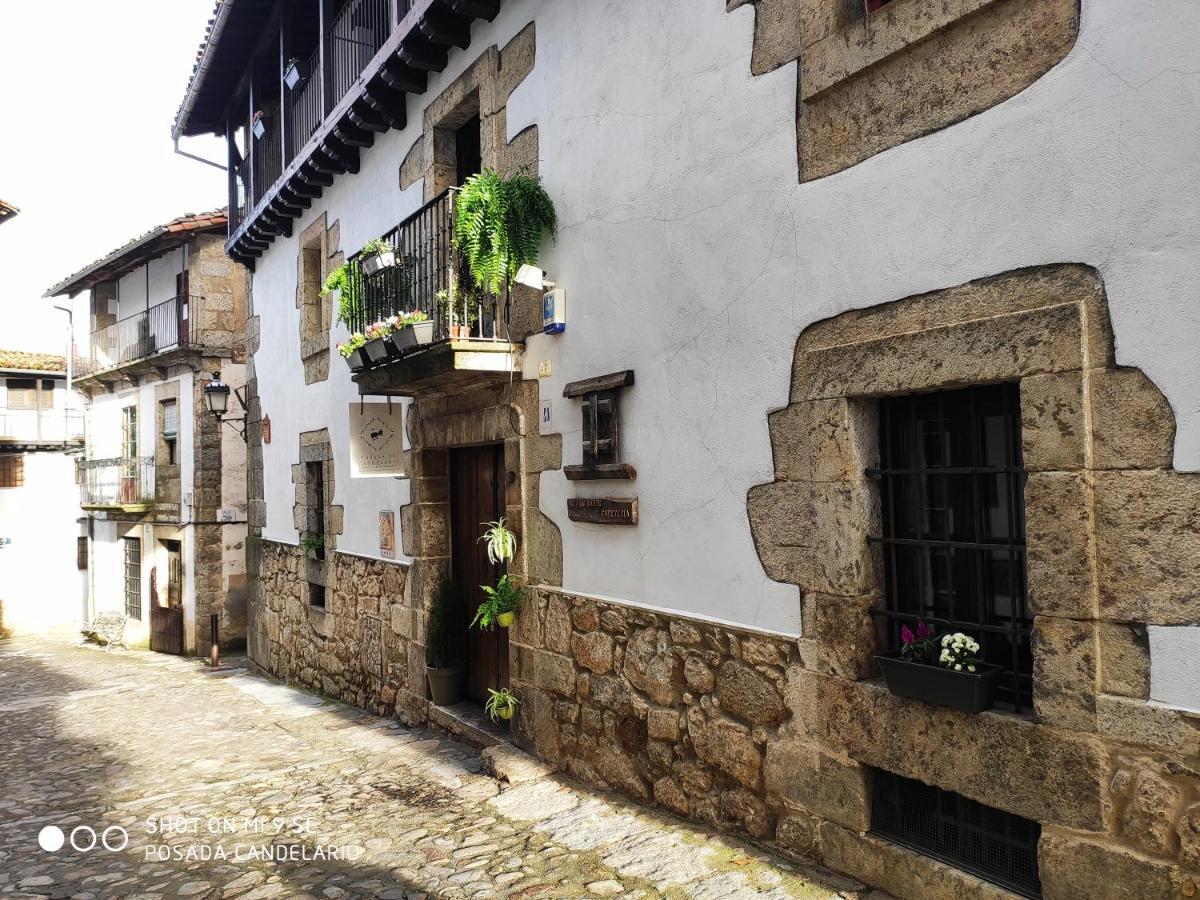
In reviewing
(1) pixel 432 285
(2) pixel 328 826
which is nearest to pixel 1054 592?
(2) pixel 328 826

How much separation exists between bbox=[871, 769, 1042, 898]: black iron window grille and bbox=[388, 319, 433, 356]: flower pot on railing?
3516 mm

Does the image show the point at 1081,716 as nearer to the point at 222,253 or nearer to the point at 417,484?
the point at 417,484

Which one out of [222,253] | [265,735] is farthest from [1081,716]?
[222,253]

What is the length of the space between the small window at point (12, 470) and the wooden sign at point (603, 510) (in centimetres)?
2077

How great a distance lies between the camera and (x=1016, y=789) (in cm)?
280

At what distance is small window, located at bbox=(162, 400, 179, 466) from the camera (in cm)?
1634

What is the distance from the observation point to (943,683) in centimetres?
295

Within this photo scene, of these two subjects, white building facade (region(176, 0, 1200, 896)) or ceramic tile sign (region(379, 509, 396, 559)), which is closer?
white building facade (region(176, 0, 1200, 896))

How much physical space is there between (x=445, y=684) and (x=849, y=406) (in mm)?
4258

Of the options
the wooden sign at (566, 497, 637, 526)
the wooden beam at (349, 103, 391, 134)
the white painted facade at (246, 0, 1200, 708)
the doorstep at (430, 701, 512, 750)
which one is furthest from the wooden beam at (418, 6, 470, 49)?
the doorstep at (430, 701, 512, 750)

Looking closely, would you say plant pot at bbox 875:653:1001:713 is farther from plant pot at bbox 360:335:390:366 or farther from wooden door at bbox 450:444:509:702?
plant pot at bbox 360:335:390:366

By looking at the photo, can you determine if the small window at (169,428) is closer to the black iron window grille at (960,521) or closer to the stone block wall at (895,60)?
the stone block wall at (895,60)

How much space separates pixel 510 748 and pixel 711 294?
316 centimetres

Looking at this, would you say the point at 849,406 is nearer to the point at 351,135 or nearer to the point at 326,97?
the point at 351,135
